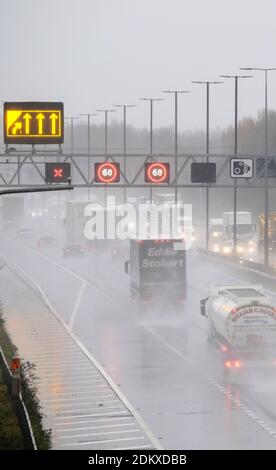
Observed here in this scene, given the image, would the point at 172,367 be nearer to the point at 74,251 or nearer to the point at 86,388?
the point at 86,388

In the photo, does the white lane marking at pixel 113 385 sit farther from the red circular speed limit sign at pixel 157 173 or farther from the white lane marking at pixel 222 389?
the red circular speed limit sign at pixel 157 173

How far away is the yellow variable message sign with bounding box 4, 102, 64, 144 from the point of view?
37.6 metres

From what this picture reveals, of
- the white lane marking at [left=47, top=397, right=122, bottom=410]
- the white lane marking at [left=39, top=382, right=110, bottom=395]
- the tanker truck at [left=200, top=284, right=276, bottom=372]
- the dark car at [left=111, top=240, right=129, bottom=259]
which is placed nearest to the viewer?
the white lane marking at [left=47, top=397, right=122, bottom=410]

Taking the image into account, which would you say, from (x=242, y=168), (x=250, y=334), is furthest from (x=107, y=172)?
(x=250, y=334)

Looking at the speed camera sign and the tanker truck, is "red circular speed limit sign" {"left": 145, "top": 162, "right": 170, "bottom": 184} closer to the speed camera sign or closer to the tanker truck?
the speed camera sign

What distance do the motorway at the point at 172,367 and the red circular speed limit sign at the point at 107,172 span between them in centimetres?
676

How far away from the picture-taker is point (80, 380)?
37.1 m

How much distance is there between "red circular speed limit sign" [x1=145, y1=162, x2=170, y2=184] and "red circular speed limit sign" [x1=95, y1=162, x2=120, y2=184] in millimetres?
1801

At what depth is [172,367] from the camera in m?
39.3

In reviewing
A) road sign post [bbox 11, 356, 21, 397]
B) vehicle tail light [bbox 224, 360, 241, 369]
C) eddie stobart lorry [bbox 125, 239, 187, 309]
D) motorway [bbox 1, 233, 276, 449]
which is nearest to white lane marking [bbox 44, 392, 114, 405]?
motorway [bbox 1, 233, 276, 449]

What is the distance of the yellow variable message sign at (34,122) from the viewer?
37625 mm

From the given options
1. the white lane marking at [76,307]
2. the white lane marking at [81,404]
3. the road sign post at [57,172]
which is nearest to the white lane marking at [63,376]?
the white lane marking at [81,404]

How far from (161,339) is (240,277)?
24.7m
